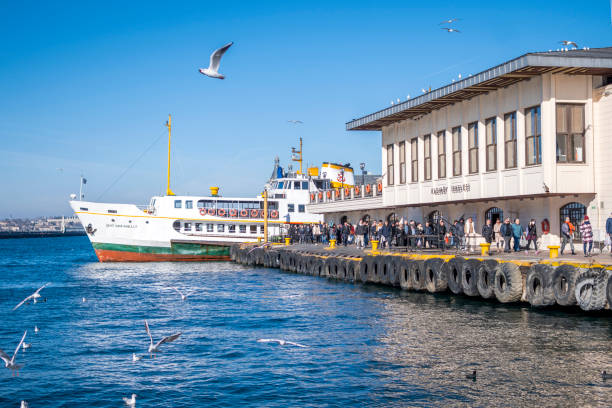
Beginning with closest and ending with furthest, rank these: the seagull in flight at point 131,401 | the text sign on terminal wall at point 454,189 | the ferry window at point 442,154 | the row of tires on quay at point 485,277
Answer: the seagull in flight at point 131,401
the row of tires on quay at point 485,277
the text sign on terminal wall at point 454,189
the ferry window at point 442,154

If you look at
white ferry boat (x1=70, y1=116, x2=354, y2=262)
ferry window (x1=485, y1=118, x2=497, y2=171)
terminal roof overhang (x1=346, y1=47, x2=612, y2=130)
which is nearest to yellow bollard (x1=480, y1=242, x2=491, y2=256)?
ferry window (x1=485, y1=118, x2=497, y2=171)

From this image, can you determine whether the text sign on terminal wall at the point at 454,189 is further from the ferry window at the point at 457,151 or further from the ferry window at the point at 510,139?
the ferry window at the point at 510,139

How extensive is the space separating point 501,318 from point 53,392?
43.9ft

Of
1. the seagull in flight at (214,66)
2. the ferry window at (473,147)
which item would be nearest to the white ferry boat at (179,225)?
the ferry window at (473,147)

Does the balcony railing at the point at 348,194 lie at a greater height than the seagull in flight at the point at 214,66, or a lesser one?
lesser

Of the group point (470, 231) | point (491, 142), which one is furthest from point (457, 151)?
point (470, 231)

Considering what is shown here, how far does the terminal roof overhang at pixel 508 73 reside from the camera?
25594mm

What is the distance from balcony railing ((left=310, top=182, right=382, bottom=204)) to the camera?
145 feet

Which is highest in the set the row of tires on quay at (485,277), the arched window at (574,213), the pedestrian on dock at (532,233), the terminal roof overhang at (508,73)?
the terminal roof overhang at (508,73)

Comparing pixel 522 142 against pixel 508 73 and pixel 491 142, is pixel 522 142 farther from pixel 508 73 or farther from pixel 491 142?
pixel 508 73

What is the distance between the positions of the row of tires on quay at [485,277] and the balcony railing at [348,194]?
7.99 meters

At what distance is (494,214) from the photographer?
32844mm

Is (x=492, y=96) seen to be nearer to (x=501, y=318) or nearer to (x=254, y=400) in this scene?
(x=501, y=318)

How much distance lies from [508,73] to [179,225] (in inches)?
1296
